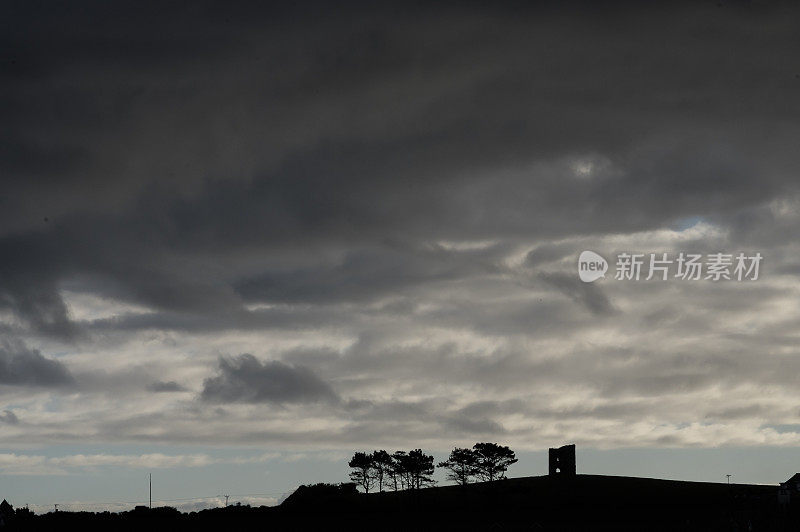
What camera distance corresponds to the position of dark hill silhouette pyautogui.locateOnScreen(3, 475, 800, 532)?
108 m

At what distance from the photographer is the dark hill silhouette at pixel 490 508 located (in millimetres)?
108081

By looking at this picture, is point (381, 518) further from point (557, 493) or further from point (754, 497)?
point (754, 497)

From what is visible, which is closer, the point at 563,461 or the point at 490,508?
the point at 490,508

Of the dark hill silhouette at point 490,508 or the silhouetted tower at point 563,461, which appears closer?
the dark hill silhouette at point 490,508

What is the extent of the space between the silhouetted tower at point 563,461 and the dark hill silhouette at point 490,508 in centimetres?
228

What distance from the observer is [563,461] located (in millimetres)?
184500

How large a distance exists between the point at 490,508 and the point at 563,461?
1556 inches

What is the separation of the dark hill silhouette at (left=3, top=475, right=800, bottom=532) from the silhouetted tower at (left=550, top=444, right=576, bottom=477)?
228cm

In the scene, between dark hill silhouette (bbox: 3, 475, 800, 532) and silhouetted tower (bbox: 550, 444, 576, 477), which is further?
silhouetted tower (bbox: 550, 444, 576, 477)

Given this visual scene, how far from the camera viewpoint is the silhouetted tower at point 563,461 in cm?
18346

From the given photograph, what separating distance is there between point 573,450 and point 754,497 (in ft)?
135

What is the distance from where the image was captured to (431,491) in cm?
17000

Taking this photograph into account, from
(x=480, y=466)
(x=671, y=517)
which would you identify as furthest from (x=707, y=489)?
(x=671, y=517)

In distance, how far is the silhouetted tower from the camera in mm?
183462
